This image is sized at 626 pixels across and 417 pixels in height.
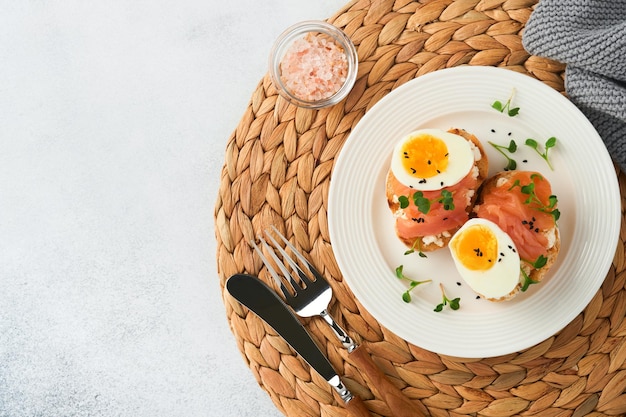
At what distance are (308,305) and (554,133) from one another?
0.74 m

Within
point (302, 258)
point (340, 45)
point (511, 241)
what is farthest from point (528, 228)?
point (340, 45)

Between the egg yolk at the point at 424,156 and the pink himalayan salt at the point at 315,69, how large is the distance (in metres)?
0.27

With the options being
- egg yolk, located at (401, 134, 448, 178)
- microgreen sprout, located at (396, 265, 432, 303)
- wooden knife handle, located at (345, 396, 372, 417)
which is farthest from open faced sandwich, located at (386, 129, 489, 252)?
wooden knife handle, located at (345, 396, 372, 417)

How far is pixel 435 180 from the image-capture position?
1347 mm

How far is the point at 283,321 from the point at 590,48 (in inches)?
38.5

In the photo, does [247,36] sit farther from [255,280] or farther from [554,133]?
[554,133]

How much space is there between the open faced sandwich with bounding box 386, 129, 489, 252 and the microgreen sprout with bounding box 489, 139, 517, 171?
0.24ft

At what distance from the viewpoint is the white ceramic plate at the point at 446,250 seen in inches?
55.1

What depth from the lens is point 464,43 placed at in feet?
4.94

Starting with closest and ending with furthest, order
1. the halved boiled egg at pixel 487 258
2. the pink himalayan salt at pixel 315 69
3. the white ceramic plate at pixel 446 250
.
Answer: the halved boiled egg at pixel 487 258, the white ceramic plate at pixel 446 250, the pink himalayan salt at pixel 315 69

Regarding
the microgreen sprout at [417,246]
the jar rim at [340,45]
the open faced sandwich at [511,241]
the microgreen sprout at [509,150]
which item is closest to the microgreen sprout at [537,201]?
the open faced sandwich at [511,241]

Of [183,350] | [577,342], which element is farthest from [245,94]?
[577,342]

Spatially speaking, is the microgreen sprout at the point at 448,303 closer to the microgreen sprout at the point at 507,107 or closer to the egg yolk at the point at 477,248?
the egg yolk at the point at 477,248

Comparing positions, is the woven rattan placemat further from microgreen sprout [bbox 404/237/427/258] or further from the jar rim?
microgreen sprout [bbox 404/237/427/258]
